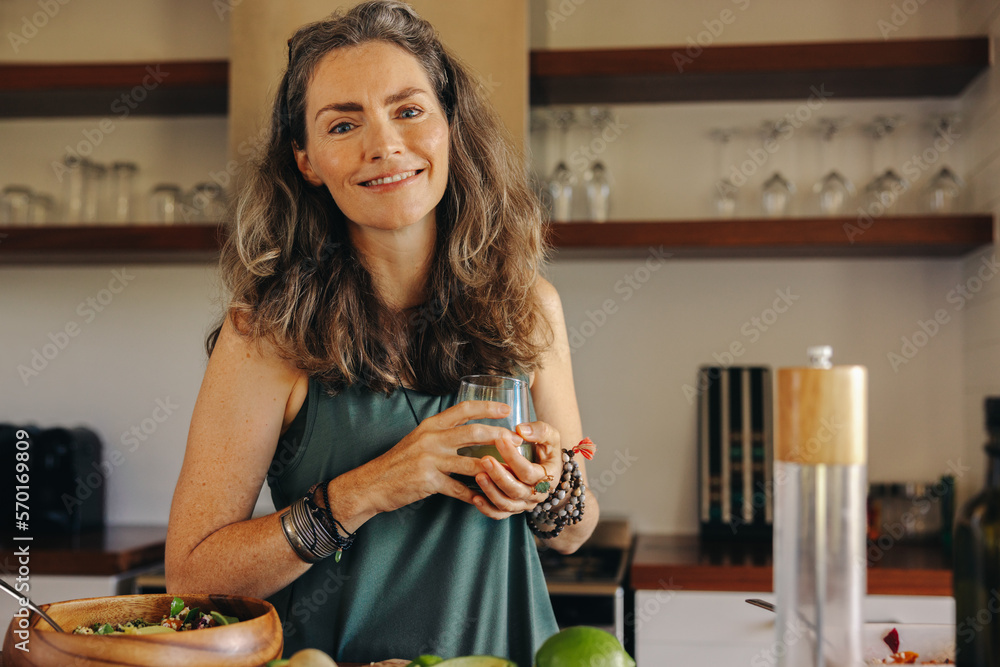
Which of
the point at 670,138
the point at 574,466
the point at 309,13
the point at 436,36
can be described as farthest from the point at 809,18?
the point at 574,466

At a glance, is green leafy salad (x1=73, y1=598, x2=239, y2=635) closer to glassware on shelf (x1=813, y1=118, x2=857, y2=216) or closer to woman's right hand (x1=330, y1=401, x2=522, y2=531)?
woman's right hand (x1=330, y1=401, x2=522, y2=531)

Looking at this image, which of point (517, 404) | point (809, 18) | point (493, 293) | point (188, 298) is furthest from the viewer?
point (188, 298)

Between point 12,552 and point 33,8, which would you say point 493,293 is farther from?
point 33,8

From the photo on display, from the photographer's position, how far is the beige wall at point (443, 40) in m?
2.29

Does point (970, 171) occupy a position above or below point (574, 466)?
above

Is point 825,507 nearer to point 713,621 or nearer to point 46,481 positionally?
point 713,621

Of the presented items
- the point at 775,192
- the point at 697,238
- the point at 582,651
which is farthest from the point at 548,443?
the point at 775,192

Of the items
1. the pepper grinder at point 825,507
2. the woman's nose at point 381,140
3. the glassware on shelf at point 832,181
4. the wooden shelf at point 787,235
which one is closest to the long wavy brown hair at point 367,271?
the woman's nose at point 381,140

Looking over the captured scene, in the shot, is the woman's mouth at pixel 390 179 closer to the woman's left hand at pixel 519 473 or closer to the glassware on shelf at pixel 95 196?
the woman's left hand at pixel 519 473

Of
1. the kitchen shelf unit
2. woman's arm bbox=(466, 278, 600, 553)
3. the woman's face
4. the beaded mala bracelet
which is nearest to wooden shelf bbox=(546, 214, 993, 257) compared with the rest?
the kitchen shelf unit

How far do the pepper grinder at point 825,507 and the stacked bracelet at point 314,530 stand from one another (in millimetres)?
561

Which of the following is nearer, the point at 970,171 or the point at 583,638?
the point at 583,638

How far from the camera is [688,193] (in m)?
2.61

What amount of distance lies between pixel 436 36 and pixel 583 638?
904mm
